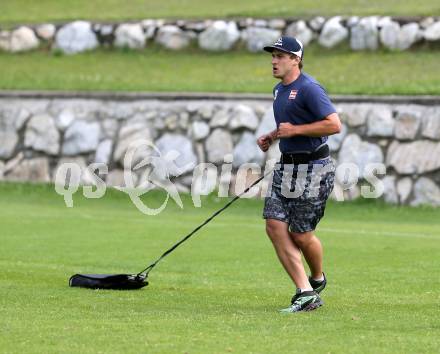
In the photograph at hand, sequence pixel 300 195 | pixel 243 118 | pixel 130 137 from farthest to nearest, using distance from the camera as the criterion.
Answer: pixel 130 137 → pixel 243 118 → pixel 300 195

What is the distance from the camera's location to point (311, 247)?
10.5 m

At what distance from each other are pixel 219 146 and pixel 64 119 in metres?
3.06

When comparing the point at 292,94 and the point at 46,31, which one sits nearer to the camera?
the point at 292,94

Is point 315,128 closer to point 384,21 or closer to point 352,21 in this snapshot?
point 384,21

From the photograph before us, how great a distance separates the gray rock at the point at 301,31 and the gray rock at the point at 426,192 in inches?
228

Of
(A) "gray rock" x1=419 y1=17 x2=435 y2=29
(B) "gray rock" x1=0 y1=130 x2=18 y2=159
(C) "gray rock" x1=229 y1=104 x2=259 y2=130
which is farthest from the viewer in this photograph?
(A) "gray rock" x1=419 y1=17 x2=435 y2=29

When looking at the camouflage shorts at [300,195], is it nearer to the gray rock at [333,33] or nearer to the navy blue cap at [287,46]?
the navy blue cap at [287,46]

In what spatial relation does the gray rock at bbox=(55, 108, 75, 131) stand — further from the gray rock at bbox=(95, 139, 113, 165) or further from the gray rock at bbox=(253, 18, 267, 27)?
the gray rock at bbox=(253, 18, 267, 27)

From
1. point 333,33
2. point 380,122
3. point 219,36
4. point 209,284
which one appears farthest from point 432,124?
point 209,284

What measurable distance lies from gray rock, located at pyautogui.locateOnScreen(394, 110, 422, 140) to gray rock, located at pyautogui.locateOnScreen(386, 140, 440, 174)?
Result: 130mm

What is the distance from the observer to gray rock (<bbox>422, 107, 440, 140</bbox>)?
1975cm

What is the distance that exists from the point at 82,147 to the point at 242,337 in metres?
14.3

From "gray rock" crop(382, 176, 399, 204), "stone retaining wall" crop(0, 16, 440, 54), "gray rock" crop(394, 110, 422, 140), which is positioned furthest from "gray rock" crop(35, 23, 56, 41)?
"gray rock" crop(382, 176, 399, 204)

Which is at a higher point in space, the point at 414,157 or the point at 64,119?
the point at 64,119
